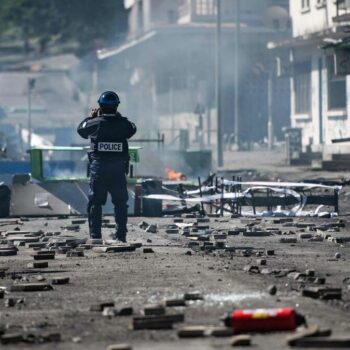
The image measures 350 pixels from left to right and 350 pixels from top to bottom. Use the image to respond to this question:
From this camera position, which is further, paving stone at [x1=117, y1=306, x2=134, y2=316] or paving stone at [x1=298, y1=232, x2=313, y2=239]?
paving stone at [x1=298, y1=232, x2=313, y2=239]

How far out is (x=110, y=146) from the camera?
17422 millimetres

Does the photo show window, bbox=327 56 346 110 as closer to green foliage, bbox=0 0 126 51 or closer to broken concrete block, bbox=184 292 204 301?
broken concrete block, bbox=184 292 204 301

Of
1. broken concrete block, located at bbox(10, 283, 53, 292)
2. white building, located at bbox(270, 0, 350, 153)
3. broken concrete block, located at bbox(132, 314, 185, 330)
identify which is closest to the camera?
broken concrete block, located at bbox(132, 314, 185, 330)

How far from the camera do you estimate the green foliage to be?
10319 cm

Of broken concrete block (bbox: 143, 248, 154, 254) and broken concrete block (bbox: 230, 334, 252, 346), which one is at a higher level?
broken concrete block (bbox: 143, 248, 154, 254)

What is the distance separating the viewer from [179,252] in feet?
51.2

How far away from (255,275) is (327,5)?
120 ft

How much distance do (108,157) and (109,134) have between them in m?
0.28

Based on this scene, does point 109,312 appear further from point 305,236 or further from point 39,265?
point 305,236

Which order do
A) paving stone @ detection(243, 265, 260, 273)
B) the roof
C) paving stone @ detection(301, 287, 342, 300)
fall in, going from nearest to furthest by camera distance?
paving stone @ detection(301, 287, 342, 300), paving stone @ detection(243, 265, 260, 273), the roof

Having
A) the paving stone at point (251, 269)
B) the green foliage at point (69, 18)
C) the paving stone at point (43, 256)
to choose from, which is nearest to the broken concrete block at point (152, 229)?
the paving stone at point (43, 256)

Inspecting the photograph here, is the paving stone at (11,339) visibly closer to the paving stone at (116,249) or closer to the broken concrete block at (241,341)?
the broken concrete block at (241,341)

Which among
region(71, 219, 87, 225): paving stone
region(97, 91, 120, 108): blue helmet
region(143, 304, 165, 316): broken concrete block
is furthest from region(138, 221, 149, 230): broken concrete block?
region(143, 304, 165, 316): broken concrete block

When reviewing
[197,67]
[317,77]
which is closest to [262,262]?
[317,77]
